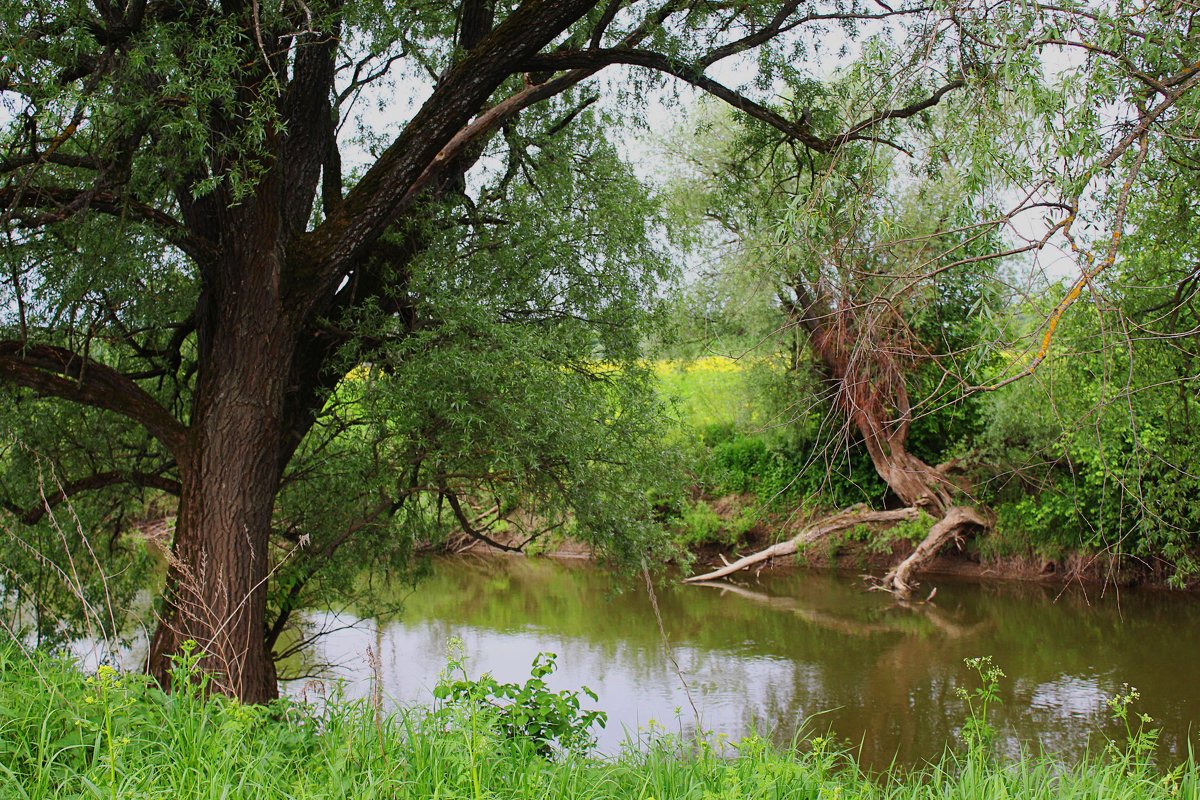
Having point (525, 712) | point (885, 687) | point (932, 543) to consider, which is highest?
point (932, 543)

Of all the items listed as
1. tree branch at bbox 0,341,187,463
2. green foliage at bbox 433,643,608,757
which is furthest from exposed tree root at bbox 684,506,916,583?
green foliage at bbox 433,643,608,757

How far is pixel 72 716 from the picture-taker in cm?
312

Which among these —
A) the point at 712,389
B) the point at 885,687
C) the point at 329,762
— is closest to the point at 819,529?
the point at 712,389

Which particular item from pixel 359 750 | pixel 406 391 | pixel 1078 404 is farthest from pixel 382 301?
pixel 1078 404

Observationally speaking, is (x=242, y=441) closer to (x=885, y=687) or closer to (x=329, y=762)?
(x=329, y=762)

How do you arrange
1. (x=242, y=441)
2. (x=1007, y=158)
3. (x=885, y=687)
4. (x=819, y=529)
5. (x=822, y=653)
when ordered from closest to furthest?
(x=1007, y=158) < (x=242, y=441) < (x=885, y=687) < (x=822, y=653) < (x=819, y=529)

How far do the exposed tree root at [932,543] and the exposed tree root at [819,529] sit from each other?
596mm

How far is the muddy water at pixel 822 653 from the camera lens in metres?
8.63

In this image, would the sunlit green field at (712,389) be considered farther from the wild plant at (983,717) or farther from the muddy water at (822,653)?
the wild plant at (983,717)

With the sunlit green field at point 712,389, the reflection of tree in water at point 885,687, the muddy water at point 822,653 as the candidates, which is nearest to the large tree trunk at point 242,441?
the muddy water at point 822,653

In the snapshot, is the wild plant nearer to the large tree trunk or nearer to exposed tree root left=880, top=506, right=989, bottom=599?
the large tree trunk

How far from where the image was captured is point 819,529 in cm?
1526

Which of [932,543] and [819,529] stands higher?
[819,529]

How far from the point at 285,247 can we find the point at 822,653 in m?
7.82
